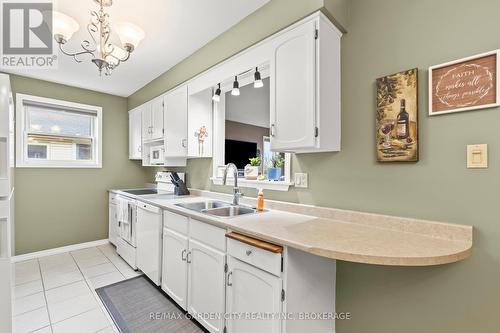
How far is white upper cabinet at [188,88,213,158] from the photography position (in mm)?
2723

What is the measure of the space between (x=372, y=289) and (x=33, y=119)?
181 inches

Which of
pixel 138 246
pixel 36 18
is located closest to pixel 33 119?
pixel 36 18

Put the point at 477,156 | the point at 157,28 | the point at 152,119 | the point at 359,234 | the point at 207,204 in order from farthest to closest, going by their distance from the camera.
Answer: the point at 152,119 → the point at 207,204 → the point at 157,28 → the point at 359,234 → the point at 477,156

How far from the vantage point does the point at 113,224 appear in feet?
12.0

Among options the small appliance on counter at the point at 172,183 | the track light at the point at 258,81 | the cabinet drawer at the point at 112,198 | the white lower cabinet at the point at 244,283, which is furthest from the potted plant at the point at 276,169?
the cabinet drawer at the point at 112,198

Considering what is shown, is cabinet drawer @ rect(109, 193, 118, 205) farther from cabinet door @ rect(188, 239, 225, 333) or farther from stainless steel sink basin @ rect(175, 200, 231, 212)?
cabinet door @ rect(188, 239, 225, 333)

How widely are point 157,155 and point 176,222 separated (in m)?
1.53

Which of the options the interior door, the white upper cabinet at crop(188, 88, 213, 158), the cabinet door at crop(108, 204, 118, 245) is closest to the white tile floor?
the cabinet door at crop(108, 204, 118, 245)

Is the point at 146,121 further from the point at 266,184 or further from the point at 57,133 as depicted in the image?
the point at 266,184

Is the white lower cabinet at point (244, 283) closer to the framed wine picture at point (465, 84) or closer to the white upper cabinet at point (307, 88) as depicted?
the white upper cabinet at point (307, 88)

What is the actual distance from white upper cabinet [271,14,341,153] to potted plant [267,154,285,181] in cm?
46

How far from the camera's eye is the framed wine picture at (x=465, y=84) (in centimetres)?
114

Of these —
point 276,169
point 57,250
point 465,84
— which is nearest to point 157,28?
point 276,169

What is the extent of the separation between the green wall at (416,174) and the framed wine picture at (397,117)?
44 millimetres
